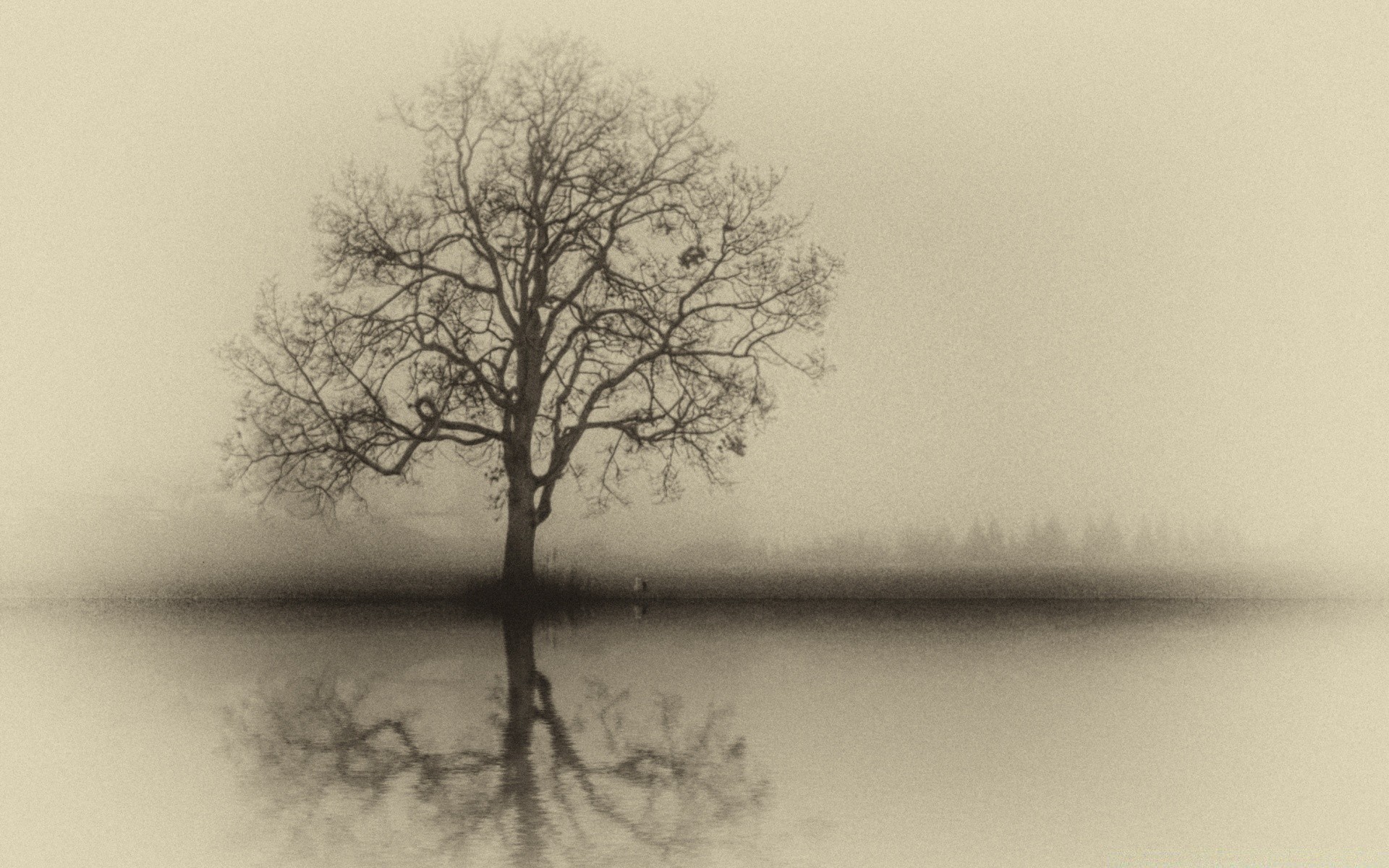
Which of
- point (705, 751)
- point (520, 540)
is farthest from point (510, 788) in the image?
point (520, 540)

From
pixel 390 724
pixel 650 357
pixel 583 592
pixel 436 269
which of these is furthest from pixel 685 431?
pixel 390 724

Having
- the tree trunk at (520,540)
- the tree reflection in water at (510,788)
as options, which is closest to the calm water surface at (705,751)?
the tree reflection in water at (510,788)

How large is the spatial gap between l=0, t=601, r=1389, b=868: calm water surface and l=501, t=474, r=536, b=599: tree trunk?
7.87 meters

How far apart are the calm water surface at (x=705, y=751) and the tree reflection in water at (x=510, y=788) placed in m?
0.03

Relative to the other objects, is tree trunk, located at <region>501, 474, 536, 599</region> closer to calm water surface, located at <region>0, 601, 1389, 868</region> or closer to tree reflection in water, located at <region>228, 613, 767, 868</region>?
calm water surface, located at <region>0, 601, 1389, 868</region>

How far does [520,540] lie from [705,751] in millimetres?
19106

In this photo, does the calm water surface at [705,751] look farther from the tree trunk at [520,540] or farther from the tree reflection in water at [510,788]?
the tree trunk at [520,540]

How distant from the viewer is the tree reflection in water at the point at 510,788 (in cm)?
831

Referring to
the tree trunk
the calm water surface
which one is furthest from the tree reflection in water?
the tree trunk

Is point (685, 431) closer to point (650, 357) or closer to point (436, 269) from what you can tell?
point (650, 357)

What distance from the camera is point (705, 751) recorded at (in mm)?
11406

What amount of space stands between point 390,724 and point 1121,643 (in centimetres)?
1276

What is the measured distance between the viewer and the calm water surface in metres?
8.62

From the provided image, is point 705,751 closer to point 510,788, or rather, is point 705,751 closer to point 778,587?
point 510,788
